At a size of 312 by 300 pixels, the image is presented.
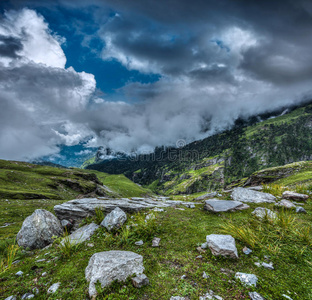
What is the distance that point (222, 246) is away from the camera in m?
7.28

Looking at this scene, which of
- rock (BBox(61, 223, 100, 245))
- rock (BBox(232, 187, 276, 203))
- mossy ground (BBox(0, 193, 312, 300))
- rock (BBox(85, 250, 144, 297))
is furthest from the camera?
rock (BBox(232, 187, 276, 203))

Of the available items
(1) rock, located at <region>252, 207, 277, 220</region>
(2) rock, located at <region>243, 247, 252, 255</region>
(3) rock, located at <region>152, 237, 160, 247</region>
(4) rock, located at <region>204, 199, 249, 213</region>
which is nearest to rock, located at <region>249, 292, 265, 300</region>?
(2) rock, located at <region>243, 247, 252, 255</region>

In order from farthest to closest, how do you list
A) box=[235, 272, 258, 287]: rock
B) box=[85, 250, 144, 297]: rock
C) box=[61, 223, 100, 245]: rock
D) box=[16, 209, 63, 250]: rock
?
box=[16, 209, 63, 250]: rock → box=[61, 223, 100, 245]: rock → box=[85, 250, 144, 297]: rock → box=[235, 272, 258, 287]: rock

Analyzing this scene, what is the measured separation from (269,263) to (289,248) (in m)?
1.89

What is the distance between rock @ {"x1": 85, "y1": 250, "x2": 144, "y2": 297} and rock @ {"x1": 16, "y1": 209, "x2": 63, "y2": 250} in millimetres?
7611

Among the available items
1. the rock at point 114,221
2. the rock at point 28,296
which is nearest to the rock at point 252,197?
the rock at point 114,221

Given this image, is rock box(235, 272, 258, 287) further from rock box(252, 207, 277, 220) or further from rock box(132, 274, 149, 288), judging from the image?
rock box(252, 207, 277, 220)

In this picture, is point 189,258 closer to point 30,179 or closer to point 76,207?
point 76,207

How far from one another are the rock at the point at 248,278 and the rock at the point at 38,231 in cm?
1290

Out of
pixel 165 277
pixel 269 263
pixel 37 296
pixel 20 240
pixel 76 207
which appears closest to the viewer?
pixel 37 296

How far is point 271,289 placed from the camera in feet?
16.6

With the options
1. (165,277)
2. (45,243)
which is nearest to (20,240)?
(45,243)

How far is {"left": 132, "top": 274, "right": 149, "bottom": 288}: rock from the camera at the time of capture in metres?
5.50

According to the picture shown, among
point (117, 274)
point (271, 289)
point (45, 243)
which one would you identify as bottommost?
point (45, 243)
